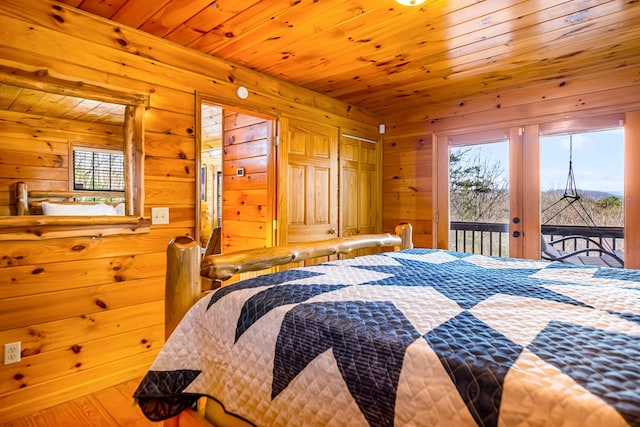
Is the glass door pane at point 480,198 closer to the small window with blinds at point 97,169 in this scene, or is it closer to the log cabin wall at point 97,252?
the log cabin wall at point 97,252

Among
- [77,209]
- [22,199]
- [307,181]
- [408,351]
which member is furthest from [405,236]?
[22,199]

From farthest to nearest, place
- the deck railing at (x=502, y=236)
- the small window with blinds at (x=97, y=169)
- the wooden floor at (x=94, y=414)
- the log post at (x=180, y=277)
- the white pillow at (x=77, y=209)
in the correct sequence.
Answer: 1. the deck railing at (x=502, y=236)
2. the small window with blinds at (x=97, y=169)
3. the white pillow at (x=77, y=209)
4. the wooden floor at (x=94, y=414)
5. the log post at (x=180, y=277)

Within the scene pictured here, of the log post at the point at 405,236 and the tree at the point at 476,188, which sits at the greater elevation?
the tree at the point at 476,188

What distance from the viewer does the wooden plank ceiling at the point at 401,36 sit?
2.16 metres

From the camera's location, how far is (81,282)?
87.4 inches

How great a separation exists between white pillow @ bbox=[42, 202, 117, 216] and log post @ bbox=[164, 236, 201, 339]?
1.23 metres

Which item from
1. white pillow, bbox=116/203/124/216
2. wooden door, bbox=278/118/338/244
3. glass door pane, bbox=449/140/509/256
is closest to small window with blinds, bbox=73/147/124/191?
white pillow, bbox=116/203/124/216

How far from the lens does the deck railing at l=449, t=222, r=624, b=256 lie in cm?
322

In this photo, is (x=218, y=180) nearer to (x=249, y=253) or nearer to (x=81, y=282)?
(x=81, y=282)

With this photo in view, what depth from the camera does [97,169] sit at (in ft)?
7.58

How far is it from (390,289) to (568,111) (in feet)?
9.78

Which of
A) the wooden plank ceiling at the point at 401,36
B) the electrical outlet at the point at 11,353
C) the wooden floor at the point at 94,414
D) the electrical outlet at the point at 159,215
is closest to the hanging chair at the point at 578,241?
the wooden plank ceiling at the point at 401,36

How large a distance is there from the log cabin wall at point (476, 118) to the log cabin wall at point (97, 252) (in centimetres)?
225

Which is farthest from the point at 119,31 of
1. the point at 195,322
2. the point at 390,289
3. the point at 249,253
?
the point at 390,289
